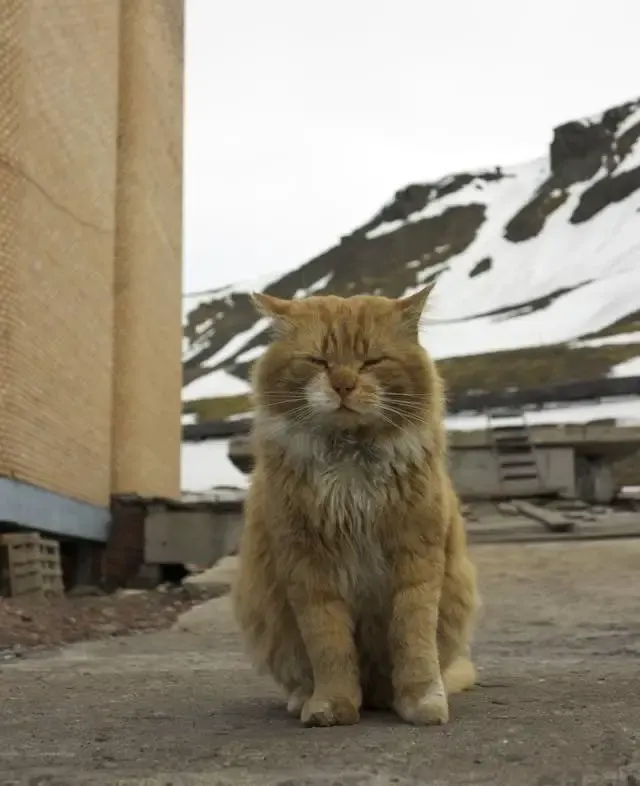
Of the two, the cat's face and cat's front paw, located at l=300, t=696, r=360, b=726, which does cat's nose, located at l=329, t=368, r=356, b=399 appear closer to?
the cat's face

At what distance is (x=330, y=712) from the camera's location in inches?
92.3

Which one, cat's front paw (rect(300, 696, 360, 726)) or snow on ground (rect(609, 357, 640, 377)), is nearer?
cat's front paw (rect(300, 696, 360, 726))

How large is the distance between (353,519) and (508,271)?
208 feet

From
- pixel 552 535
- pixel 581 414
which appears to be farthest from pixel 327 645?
pixel 581 414

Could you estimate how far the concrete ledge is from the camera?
7.91m

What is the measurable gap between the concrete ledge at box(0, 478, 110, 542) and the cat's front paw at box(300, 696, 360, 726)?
601 centimetres

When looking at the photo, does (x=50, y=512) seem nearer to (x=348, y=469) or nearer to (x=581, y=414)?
(x=348, y=469)

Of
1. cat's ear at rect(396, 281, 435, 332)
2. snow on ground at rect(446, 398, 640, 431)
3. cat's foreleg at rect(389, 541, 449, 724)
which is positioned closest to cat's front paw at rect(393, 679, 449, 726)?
cat's foreleg at rect(389, 541, 449, 724)

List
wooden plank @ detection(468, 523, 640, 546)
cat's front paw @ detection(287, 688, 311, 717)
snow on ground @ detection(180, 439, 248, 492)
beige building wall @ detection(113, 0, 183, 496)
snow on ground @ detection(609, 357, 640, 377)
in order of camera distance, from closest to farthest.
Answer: cat's front paw @ detection(287, 688, 311, 717)
wooden plank @ detection(468, 523, 640, 546)
beige building wall @ detection(113, 0, 183, 496)
snow on ground @ detection(180, 439, 248, 492)
snow on ground @ detection(609, 357, 640, 377)

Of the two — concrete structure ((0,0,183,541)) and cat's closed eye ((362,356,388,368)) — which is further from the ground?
concrete structure ((0,0,183,541))

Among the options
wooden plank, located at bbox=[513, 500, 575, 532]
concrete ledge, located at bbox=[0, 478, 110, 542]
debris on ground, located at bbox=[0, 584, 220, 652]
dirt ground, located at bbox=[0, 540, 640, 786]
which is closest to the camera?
dirt ground, located at bbox=[0, 540, 640, 786]

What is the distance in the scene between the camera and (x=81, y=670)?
4.05 metres

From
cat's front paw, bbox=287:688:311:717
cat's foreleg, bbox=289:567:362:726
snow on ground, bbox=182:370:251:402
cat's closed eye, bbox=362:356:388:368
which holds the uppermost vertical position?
snow on ground, bbox=182:370:251:402

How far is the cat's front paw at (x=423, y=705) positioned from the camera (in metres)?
2.30
